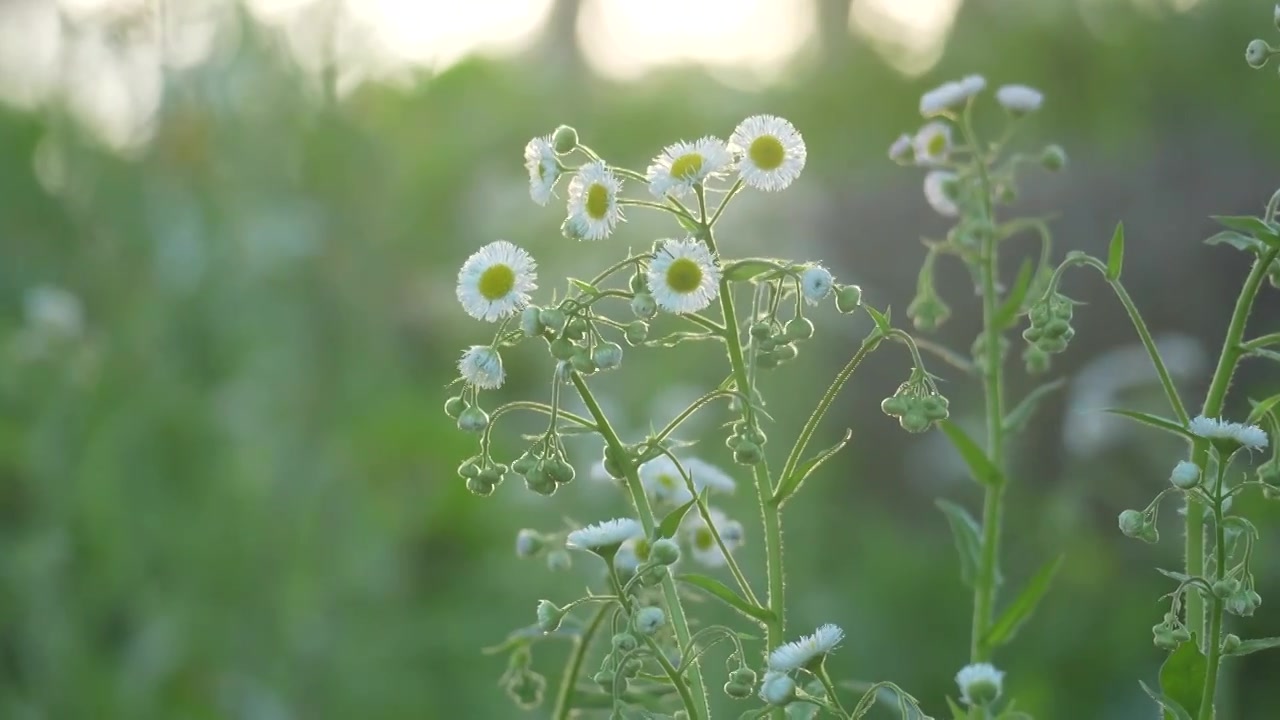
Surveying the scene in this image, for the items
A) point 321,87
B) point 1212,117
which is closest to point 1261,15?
point 1212,117

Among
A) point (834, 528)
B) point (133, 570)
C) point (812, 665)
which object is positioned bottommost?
point (812, 665)

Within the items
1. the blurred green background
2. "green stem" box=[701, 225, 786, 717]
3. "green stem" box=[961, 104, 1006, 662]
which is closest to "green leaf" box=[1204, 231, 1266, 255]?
"green stem" box=[961, 104, 1006, 662]

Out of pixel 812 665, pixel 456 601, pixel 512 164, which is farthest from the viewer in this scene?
pixel 512 164

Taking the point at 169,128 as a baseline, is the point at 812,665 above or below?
below

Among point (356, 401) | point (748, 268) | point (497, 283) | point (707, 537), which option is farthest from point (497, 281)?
point (356, 401)

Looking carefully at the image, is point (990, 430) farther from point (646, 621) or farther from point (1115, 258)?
point (646, 621)

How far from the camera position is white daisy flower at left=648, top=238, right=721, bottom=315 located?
0.53 m

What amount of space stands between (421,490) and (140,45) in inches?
35.1

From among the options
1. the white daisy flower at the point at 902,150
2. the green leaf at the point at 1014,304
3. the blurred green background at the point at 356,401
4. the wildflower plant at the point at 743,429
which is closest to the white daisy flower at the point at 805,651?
the wildflower plant at the point at 743,429

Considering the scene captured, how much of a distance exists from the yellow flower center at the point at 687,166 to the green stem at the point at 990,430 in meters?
0.20

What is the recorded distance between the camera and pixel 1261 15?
10.1 ft

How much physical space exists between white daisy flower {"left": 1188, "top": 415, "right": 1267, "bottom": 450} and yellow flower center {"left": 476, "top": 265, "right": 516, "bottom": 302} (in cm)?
30

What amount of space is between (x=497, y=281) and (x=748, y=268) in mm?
111

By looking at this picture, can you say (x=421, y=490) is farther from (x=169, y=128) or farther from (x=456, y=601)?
(x=169, y=128)
